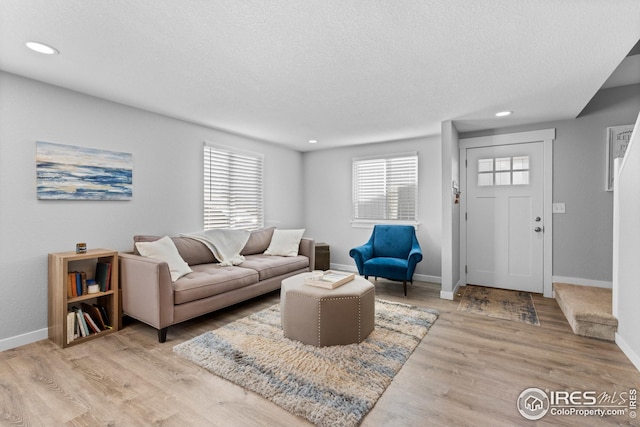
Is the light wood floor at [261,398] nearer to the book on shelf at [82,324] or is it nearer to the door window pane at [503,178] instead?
the book on shelf at [82,324]

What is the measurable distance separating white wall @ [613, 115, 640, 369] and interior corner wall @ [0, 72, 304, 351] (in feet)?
14.8

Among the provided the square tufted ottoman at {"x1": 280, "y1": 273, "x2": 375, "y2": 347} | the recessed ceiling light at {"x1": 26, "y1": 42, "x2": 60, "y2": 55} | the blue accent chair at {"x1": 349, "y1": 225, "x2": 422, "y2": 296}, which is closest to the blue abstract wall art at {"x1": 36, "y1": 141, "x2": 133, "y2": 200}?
the recessed ceiling light at {"x1": 26, "y1": 42, "x2": 60, "y2": 55}

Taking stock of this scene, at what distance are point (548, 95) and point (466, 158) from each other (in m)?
1.52

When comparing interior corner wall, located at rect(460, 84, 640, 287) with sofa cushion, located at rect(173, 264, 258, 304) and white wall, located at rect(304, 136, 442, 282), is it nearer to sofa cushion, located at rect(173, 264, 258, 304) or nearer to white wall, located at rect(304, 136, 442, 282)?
white wall, located at rect(304, 136, 442, 282)

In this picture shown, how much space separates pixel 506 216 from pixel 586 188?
93 centimetres

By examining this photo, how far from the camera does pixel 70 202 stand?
2.87 metres

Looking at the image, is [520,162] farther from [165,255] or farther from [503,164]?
[165,255]

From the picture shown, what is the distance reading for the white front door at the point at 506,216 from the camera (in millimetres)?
4035

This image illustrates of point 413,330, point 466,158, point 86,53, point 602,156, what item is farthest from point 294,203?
point 602,156

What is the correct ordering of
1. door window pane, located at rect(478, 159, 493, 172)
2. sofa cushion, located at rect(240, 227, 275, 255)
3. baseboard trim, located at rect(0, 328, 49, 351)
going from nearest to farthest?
baseboard trim, located at rect(0, 328, 49, 351) < door window pane, located at rect(478, 159, 493, 172) < sofa cushion, located at rect(240, 227, 275, 255)

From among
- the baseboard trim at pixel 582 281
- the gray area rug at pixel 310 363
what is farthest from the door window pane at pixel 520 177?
the gray area rug at pixel 310 363

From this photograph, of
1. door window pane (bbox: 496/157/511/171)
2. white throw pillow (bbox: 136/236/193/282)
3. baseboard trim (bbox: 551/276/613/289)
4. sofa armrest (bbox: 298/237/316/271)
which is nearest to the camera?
white throw pillow (bbox: 136/236/193/282)

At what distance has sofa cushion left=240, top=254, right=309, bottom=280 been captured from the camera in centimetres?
376

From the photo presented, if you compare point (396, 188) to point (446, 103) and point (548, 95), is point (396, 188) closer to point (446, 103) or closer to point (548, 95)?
point (446, 103)
